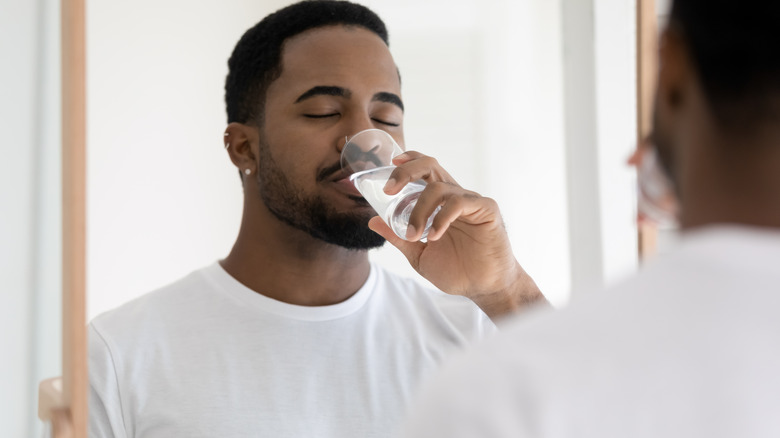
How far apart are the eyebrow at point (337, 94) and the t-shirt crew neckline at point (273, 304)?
31cm

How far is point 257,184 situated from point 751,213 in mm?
1075

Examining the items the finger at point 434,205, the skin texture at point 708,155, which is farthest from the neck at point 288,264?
the skin texture at point 708,155

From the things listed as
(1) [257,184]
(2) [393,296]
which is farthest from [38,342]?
(2) [393,296]

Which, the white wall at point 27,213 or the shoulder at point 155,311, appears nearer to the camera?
the white wall at point 27,213

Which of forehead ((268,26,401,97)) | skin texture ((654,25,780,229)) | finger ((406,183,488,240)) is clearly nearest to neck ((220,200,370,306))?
forehead ((268,26,401,97))

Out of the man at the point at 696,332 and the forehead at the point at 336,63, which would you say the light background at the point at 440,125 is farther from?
the man at the point at 696,332

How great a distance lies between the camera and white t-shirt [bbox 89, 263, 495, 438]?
1154mm

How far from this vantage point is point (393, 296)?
1.39 m

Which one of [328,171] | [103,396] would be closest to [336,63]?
[328,171]

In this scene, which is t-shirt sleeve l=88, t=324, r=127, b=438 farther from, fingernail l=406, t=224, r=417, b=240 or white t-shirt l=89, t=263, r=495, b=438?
fingernail l=406, t=224, r=417, b=240

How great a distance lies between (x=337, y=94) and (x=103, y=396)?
0.56m

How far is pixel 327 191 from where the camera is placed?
128cm

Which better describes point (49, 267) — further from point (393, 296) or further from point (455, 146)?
point (455, 146)

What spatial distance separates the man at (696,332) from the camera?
336 mm
